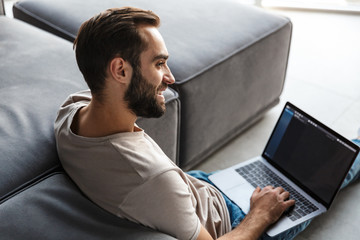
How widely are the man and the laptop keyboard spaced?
531 millimetres

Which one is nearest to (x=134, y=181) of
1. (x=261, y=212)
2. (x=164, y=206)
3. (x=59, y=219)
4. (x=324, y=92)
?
(x=164, y=206)

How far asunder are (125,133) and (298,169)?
81 centimetres

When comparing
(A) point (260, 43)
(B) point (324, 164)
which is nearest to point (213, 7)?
(A) point (260, 43)

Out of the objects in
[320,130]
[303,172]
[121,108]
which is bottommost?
[303,172]

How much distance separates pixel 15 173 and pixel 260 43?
1.27 m

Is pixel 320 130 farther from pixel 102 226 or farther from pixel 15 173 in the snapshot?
pixel 15 173

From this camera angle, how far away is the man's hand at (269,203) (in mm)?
1339

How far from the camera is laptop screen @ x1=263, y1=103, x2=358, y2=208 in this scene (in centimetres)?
145

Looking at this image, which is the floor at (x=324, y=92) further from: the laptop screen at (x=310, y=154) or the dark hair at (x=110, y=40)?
the dark hair at (x=110, y=40)

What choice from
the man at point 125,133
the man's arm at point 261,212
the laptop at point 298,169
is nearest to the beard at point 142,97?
the man at point 125,133

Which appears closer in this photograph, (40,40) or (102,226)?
(102,226)

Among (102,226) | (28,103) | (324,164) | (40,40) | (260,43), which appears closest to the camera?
(102,226)

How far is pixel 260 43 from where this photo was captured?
1.96m

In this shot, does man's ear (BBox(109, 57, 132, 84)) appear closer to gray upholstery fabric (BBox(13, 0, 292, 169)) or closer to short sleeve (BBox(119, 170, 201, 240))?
short sleeve (BBox(119, 170, 201, 240))
